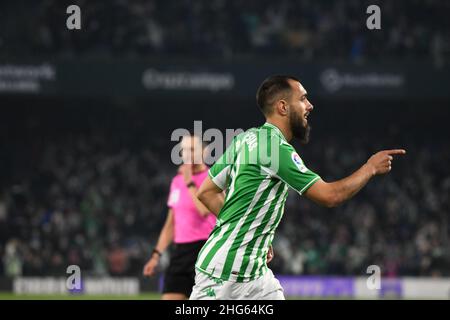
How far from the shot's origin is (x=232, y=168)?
224 inches

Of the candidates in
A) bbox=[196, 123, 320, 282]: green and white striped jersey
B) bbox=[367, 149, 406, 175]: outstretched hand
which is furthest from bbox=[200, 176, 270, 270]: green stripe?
bbox=[367, 149, 406, 175]: outstretched hand

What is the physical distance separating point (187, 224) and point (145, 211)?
1488cm

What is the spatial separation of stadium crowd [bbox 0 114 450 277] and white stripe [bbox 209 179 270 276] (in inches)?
622

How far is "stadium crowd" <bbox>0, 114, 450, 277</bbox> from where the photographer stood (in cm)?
2178

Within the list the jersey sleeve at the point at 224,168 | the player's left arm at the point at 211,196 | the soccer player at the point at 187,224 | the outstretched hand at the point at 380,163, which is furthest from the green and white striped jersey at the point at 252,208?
the soccer player at the point at 187,224

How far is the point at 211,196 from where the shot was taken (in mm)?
6078

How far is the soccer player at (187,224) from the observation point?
29.0 feet

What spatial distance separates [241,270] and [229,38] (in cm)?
2058

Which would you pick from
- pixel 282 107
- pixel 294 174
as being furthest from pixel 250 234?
pixel 282 107

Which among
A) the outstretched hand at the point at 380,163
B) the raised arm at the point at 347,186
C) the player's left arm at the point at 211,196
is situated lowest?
the player's left arm at the point at 211,196

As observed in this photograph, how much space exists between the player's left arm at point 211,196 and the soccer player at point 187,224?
252 cm

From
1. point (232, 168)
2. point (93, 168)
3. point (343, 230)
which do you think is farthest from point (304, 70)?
point (232, 168)

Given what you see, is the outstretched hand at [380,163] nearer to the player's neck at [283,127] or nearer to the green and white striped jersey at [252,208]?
the green and white striped jersey at [252,208]
